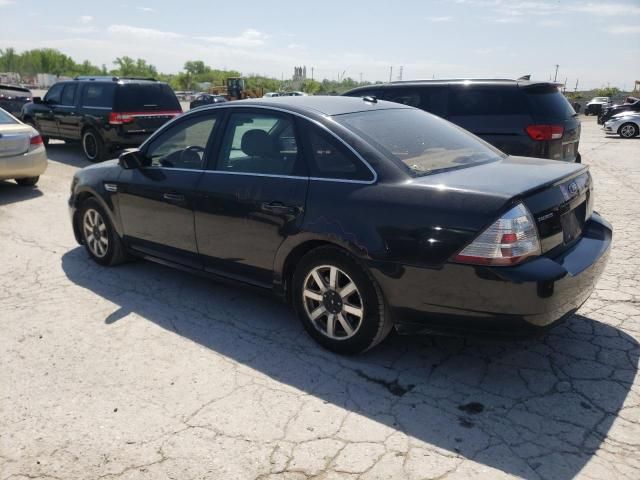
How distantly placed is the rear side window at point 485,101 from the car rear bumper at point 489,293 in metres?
3.95

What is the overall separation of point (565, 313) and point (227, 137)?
104 inches

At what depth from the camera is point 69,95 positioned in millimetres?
12562

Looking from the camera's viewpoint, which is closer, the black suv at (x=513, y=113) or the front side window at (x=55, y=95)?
the black suv at (x=513, y=113)

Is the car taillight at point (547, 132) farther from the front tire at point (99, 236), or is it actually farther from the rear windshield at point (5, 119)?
the rear windshield at point (5, 119)

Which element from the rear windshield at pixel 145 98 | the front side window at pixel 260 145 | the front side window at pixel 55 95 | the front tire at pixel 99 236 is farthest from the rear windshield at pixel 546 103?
the front side window at pixel 55 95

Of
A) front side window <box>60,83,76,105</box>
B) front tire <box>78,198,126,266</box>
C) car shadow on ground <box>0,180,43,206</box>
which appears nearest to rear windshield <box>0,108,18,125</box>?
car shadow on ground <box>0,180,43,206</box>

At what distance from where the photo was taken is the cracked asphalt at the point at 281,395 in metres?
2.53

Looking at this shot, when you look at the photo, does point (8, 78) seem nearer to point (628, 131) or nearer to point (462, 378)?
point (628, 131)

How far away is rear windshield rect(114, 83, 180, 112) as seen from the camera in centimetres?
1137

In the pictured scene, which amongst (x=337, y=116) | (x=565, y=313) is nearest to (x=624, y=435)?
(x=565, y=313)

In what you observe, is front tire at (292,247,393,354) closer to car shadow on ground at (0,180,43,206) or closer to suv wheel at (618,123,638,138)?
car shadow on ground at (0,180,43,206)

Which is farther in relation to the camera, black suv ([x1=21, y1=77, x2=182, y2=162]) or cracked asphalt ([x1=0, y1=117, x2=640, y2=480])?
black suv ([x1=21, y1=77, x2=182, y2=162])

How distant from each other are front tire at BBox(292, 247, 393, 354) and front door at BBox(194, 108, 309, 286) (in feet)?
0.95

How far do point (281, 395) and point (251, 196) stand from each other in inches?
54.9
